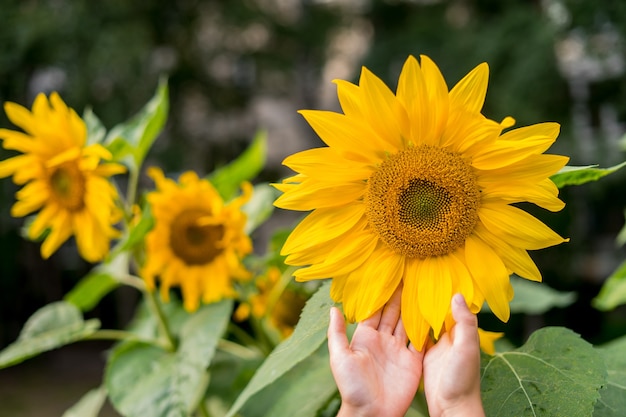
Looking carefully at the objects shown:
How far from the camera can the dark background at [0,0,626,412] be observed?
6.68 m

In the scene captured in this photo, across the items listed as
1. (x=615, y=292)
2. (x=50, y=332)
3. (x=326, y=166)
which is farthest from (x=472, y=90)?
(x=50, y=332)

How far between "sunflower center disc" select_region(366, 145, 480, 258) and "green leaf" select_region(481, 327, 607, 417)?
14 cm

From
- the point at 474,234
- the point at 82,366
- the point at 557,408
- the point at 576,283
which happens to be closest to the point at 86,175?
the point at 474,234

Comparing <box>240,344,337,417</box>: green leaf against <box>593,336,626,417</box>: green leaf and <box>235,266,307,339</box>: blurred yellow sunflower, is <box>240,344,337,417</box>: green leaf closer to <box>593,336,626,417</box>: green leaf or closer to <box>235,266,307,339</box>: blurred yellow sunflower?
<box>235,266,307,339</box>: blurred yellow sunflower

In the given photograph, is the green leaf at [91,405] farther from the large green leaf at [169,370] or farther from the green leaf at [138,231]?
the green leaf at [138,231]

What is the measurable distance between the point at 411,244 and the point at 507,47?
22.1 ft

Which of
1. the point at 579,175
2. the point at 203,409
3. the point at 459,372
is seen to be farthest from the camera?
the point at 203,409

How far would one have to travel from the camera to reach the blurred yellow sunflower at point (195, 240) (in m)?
1.04

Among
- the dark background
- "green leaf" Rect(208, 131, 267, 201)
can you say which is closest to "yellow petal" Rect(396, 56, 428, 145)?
"green leaf" Rect(208, 131, 267, 201)

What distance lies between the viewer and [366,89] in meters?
0.65

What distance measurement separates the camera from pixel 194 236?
1157 mm

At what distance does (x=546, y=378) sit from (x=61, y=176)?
2.37 feet

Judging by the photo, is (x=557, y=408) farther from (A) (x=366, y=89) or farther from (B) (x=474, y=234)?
(A) (x=366, y=89)

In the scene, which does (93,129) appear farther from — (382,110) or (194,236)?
(382,110)
